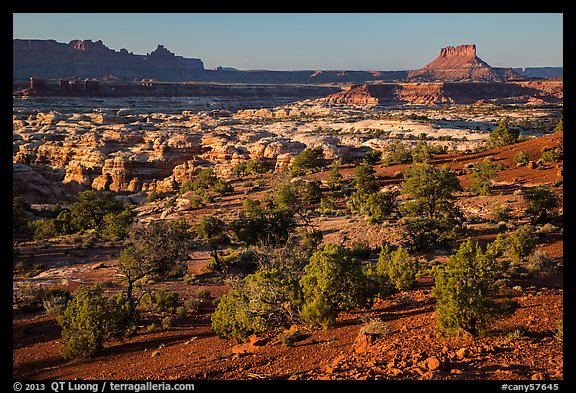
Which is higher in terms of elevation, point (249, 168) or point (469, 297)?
point (249, 168)

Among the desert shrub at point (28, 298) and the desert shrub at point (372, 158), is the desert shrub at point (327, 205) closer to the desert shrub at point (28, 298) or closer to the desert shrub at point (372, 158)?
the desert shrub at point (372, 158)

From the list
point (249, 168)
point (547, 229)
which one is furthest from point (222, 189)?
point (547, 229)

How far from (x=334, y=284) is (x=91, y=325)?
5.88 meters

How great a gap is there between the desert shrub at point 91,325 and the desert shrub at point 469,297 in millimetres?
7619

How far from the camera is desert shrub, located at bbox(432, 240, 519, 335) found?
648 centimetres

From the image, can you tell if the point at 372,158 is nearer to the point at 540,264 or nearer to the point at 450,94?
the point at 540,264

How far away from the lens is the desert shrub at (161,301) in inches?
470

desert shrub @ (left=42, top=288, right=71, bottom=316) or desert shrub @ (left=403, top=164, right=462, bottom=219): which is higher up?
desert shrub @ (left=403, top=164, right=462, bottom=219)

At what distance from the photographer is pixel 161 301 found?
39.7ft

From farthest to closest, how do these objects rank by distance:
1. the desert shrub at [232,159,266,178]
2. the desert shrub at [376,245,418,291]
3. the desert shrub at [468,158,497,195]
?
1. the desert shrub at [232,159,266,178]
2. the desert shrub at [468,158,497,195]
3. the desert shrub at [376,245,418,291]

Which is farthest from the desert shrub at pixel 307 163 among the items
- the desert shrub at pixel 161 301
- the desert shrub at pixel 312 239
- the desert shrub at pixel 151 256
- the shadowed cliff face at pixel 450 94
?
the shadowed cliff face at pixel 450 94

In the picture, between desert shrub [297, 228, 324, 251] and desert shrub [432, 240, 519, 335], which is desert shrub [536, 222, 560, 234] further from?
desert shrub [432, 240, 519, 335]

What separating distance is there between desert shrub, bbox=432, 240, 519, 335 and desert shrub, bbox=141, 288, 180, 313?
8313 mm

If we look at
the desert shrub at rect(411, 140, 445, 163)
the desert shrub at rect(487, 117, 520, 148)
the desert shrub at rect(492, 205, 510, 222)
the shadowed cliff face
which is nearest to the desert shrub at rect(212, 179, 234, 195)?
the desert shrub at rect(411, 140, 445, 163)
